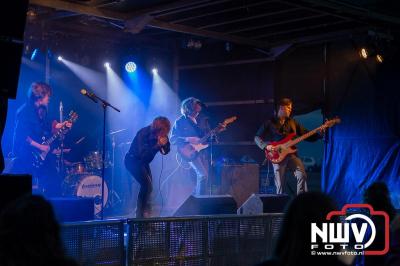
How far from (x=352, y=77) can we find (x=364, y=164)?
200 cm

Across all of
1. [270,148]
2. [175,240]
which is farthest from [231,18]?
[175,240]

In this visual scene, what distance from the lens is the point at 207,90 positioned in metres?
15.2

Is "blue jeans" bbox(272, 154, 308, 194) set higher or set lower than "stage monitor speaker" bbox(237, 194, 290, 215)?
higher

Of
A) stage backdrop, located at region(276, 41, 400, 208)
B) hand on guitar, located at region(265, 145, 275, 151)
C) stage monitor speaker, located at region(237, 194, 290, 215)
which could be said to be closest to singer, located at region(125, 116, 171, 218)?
stage monitor speaker, located at region(237, 194, 290, 215)

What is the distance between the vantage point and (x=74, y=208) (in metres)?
7.59

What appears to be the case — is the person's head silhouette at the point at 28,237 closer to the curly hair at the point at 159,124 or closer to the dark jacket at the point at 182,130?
the curly hair at the point at 159,124

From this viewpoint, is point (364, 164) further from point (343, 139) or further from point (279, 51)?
point (279, 51)

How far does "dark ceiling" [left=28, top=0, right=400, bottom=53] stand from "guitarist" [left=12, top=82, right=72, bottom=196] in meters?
1.60

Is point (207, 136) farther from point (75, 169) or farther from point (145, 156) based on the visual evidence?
point (75, 169)

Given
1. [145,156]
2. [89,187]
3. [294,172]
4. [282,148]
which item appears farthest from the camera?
[89,187]

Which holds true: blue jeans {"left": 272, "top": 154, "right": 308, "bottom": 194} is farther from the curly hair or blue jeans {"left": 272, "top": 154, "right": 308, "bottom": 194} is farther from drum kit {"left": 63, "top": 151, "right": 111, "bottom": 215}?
drum kit {"left": 63, "top": 151, "right": 111, "bottom": 215}

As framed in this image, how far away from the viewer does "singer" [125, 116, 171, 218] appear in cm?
931

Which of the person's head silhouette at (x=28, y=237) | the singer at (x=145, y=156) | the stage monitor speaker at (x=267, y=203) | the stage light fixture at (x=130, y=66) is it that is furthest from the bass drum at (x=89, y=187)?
the person's head silhouette at (x=28, y=237)

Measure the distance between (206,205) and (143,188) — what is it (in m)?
1.44
